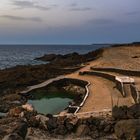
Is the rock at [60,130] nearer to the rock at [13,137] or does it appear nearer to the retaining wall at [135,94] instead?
the rock at [13,137]

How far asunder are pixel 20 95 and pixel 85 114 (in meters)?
11.3

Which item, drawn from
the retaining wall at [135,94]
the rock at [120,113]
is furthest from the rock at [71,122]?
the retaining wall at [135,94]

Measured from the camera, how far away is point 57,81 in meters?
34.2

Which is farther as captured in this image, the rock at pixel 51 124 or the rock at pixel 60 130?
the rock at pixel 51 124

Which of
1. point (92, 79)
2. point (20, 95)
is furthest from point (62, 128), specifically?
point (92, 79)

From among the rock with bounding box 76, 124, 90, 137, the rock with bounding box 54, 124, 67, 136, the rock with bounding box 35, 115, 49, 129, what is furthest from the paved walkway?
the rock with bounding box 76, 124, 90, 137

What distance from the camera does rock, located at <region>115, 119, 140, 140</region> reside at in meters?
15.3

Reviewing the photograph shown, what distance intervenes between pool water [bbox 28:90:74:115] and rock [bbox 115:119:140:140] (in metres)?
7.86

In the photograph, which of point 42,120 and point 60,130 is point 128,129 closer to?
point 60,130

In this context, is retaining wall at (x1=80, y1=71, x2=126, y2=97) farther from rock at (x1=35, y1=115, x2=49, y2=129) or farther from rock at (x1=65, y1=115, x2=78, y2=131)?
rock at (x1=35, y1=115, x2=49, y2=129)

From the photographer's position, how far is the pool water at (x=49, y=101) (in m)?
24.4

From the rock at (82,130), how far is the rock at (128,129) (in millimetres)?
1206

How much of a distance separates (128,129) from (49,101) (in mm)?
13141

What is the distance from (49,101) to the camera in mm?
28172
